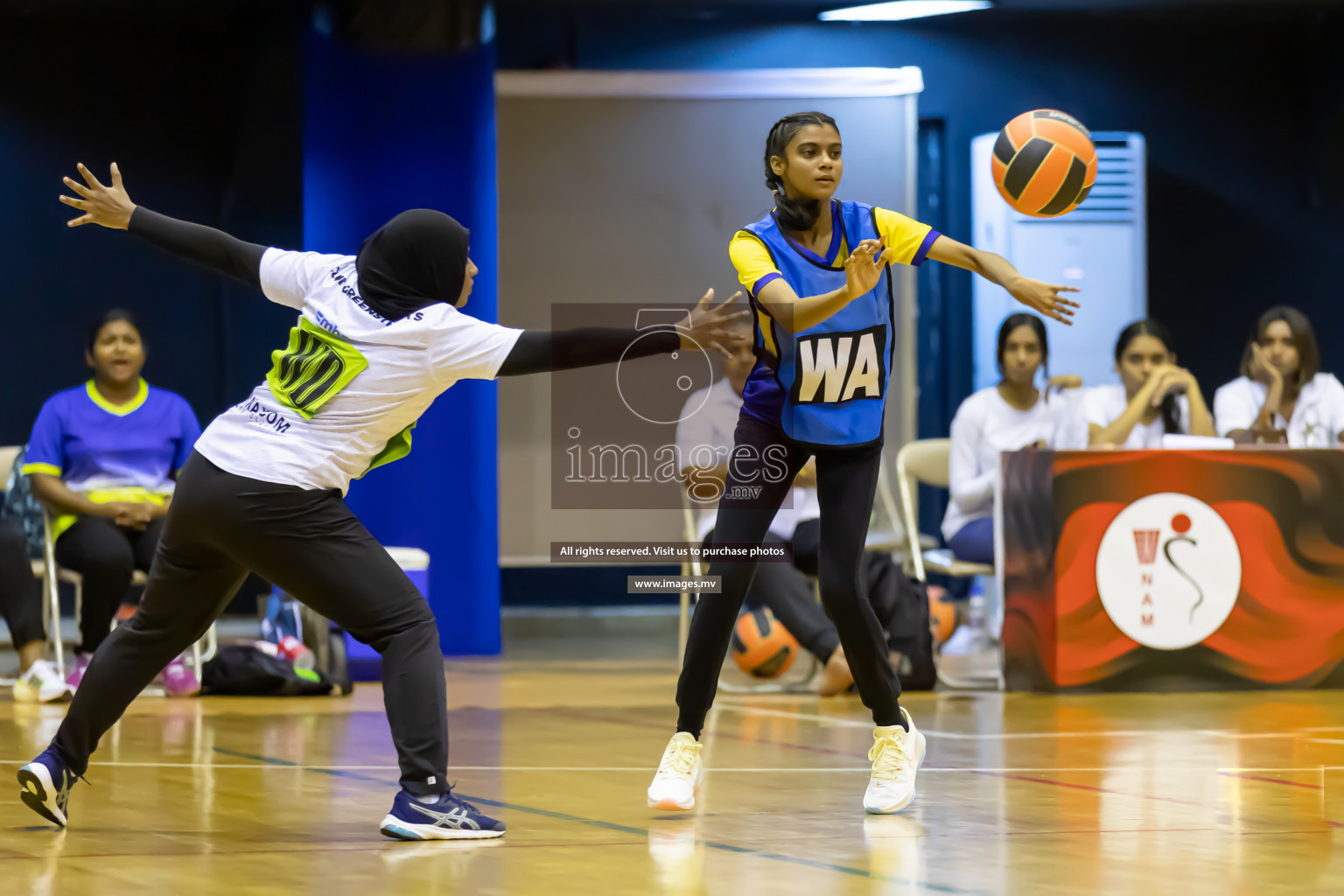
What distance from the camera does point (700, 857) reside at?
3.55 meters

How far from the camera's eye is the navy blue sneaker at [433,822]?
3719 millimetres

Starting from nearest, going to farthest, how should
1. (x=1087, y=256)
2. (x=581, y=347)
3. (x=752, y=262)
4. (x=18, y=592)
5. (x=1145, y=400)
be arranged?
(x=581, y=347) < (x=752, y=262) < (x=18, y=592) < (x=1145, y=400) < (x=1087, y=256)

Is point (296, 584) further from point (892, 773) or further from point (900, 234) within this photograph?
point (900, 234)

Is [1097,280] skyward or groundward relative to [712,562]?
skyward

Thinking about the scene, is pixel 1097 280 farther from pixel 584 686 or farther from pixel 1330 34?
pixel 584 686

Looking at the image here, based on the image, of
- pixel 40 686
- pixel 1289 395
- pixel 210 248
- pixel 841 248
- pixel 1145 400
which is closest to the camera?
pixel 210 248

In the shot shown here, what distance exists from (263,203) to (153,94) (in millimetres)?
970

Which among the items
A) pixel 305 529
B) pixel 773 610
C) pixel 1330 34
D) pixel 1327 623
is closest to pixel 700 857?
pixel 305 529

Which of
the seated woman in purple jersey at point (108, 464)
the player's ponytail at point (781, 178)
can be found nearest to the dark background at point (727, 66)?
the seated woman in purple jersey at point (108, 464)

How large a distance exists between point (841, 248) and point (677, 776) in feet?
4.76

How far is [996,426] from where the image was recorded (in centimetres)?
764

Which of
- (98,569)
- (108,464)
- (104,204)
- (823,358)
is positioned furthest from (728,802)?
(108,464)

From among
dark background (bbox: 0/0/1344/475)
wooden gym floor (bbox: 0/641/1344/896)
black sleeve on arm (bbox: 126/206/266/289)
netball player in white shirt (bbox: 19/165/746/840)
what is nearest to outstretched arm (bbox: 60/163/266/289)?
black sleeve on arm (bbox: 126/206/266/289)

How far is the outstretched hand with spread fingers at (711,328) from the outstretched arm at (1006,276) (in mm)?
652
